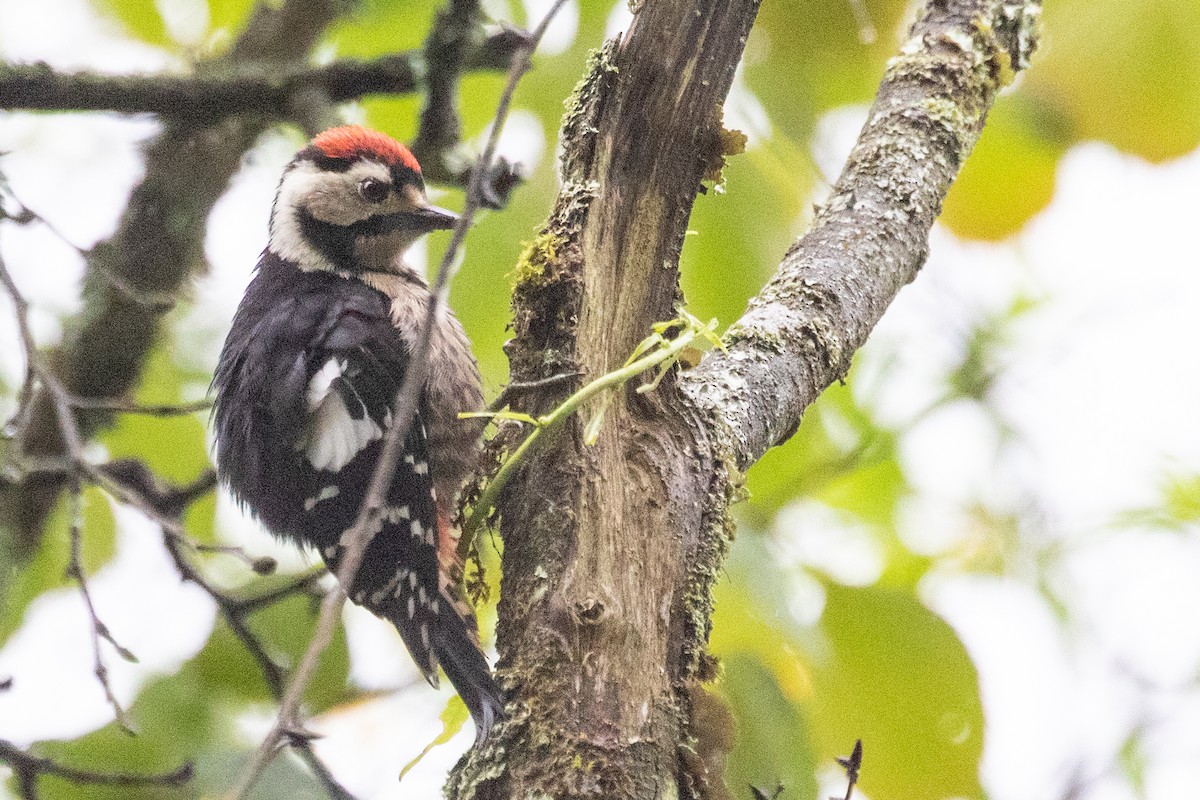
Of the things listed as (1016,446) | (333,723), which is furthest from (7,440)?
(1016,446)

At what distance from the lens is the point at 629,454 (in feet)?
4.59

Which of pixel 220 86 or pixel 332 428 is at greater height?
pixel 220 86

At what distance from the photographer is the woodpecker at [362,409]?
2.00 meters

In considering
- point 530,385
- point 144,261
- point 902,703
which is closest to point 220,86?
point 144,261

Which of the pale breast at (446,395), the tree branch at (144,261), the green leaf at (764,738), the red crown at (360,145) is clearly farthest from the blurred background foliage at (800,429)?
the tree branch at (144,261)

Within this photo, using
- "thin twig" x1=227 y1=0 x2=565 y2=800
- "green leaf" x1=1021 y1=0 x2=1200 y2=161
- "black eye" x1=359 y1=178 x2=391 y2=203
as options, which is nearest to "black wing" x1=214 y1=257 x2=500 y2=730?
"black eye" x1=359 y1=178 x2=391 y2=203

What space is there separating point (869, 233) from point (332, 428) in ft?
3.31

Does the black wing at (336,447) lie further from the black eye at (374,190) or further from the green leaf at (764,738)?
the green leaf at (764,738)

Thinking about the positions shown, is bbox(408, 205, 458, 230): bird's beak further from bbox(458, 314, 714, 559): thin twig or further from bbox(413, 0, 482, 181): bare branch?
bbox(458, 314, 714, 559): thin twig

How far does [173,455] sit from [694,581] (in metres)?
1.52

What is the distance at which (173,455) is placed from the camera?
2.49 metres

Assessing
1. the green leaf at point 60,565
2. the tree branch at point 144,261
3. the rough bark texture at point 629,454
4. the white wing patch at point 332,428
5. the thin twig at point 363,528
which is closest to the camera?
the thin twig at point 363,528

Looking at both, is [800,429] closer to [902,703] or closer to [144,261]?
[902,703]

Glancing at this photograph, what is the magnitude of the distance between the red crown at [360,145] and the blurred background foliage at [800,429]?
5.5 inches
